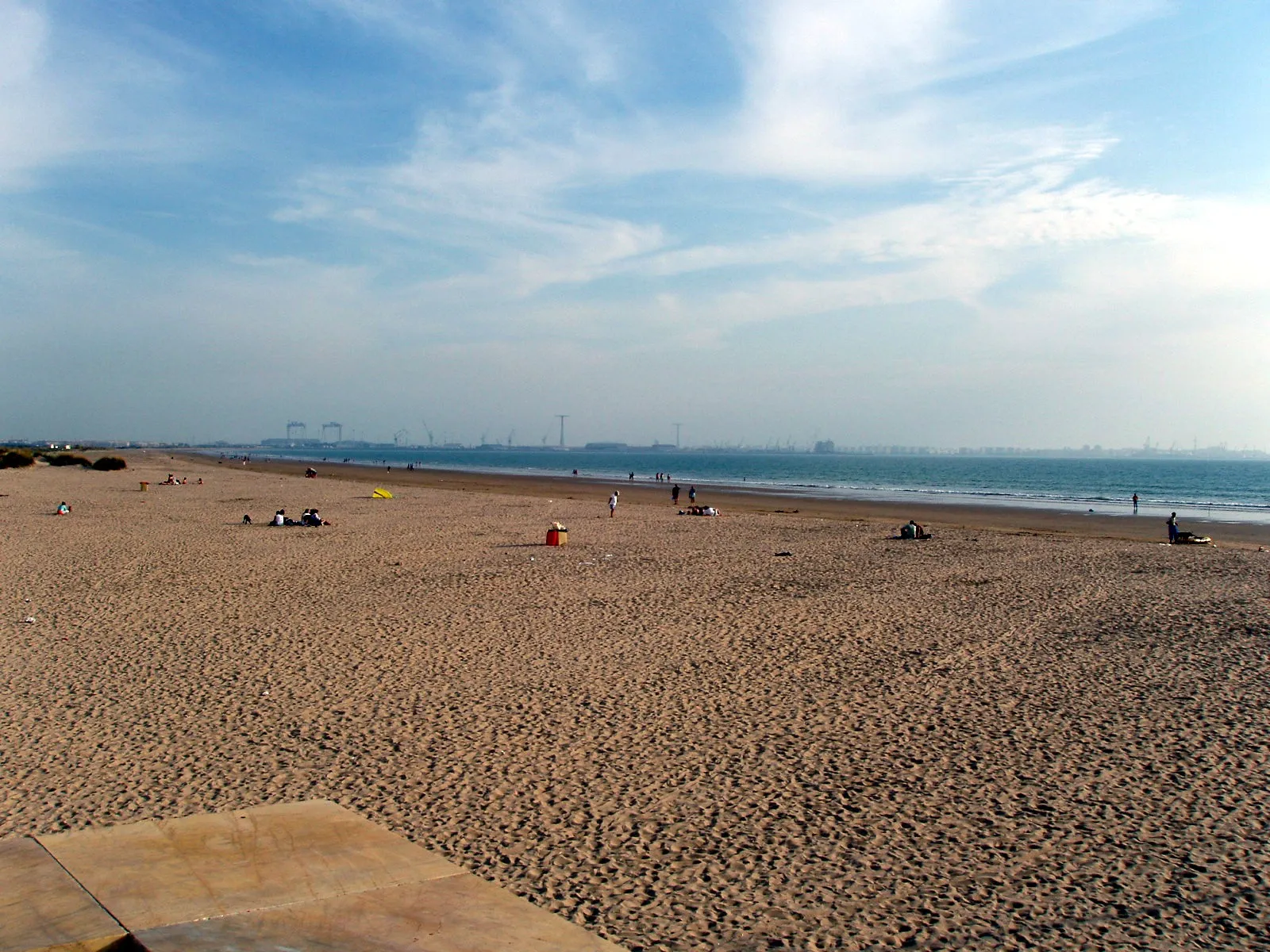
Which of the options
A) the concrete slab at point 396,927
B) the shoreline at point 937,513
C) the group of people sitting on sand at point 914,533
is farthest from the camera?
the shoreline at point 937,513

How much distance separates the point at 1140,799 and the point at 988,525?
1139 inches

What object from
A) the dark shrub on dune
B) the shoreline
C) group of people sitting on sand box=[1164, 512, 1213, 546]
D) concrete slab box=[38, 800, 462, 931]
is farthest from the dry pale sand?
the dark shrub on dune

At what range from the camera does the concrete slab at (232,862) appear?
14.4 feet

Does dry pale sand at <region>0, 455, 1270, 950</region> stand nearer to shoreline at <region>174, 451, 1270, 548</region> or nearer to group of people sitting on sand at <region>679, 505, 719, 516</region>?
group of people sitting on sand at <region>679, 505, 719, 516</region>

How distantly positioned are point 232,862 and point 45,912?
0.90 m

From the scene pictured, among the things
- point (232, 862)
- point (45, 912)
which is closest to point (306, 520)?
point (232, 862)

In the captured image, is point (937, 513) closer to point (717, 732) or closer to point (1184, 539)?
point (1184, 539)

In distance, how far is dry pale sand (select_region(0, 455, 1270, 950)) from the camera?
5.24 m

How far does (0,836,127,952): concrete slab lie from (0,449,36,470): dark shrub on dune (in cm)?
6546

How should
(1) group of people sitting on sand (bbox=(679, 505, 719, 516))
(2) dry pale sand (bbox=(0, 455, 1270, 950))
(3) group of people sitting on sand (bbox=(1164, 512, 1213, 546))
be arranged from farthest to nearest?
(1) group of people sitting on sand (bbox=(679, 505, 719, 516)) → (3) group of people sitting on sand (bbox=(1164, 512, 1213, 546)) → (2) dry pale sand (bbox=(0, 455, 1270, 950))

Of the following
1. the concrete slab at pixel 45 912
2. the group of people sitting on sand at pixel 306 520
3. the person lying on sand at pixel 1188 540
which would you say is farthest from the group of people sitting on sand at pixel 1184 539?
the concrete slab at pixel 45 912

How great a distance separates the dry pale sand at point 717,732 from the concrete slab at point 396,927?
0.37 meters

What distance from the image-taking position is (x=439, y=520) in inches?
1126

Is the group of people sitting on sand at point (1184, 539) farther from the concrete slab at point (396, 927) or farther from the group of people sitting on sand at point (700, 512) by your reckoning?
the concrete slab at point (396, 927)
